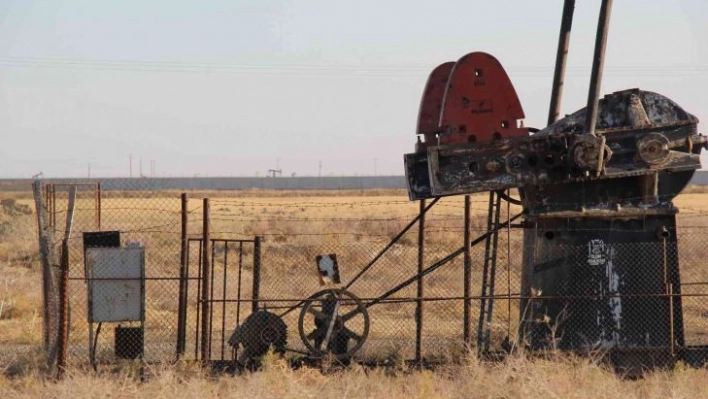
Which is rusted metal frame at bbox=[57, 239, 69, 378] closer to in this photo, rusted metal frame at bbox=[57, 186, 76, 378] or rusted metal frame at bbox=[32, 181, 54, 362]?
rusted metal frame at bbox=[57, 186, 76, 378]

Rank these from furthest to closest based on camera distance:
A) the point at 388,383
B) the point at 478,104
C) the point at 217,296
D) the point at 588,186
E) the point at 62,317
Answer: the point at 217,296 → the point at 478,104 → the point at 588,186 → the point at 62,317 → the point at 388,383

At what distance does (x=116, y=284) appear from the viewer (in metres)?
12.6

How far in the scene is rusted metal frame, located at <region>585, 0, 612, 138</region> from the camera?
12.2m

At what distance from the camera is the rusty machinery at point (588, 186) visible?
40.9ft

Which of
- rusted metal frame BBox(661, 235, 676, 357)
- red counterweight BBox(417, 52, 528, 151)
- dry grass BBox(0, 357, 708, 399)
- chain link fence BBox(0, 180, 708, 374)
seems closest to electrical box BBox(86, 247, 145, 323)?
chain link fence BBox(0, 180, 708, 374)

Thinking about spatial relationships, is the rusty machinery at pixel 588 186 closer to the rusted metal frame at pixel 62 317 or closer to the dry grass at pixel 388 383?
the dry grass at pixel 388 383

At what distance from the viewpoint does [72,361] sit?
1277 cm

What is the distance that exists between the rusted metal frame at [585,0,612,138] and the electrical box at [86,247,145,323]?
5400mm

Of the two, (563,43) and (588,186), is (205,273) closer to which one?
(588,186)

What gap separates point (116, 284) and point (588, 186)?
18.6 ft

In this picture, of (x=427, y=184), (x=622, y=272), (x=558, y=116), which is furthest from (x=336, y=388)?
(x=558, y=116)

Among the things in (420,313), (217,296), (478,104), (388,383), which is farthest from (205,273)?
(217,296)

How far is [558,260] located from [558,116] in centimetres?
198

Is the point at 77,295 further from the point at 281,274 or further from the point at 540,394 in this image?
the point at 540,394
